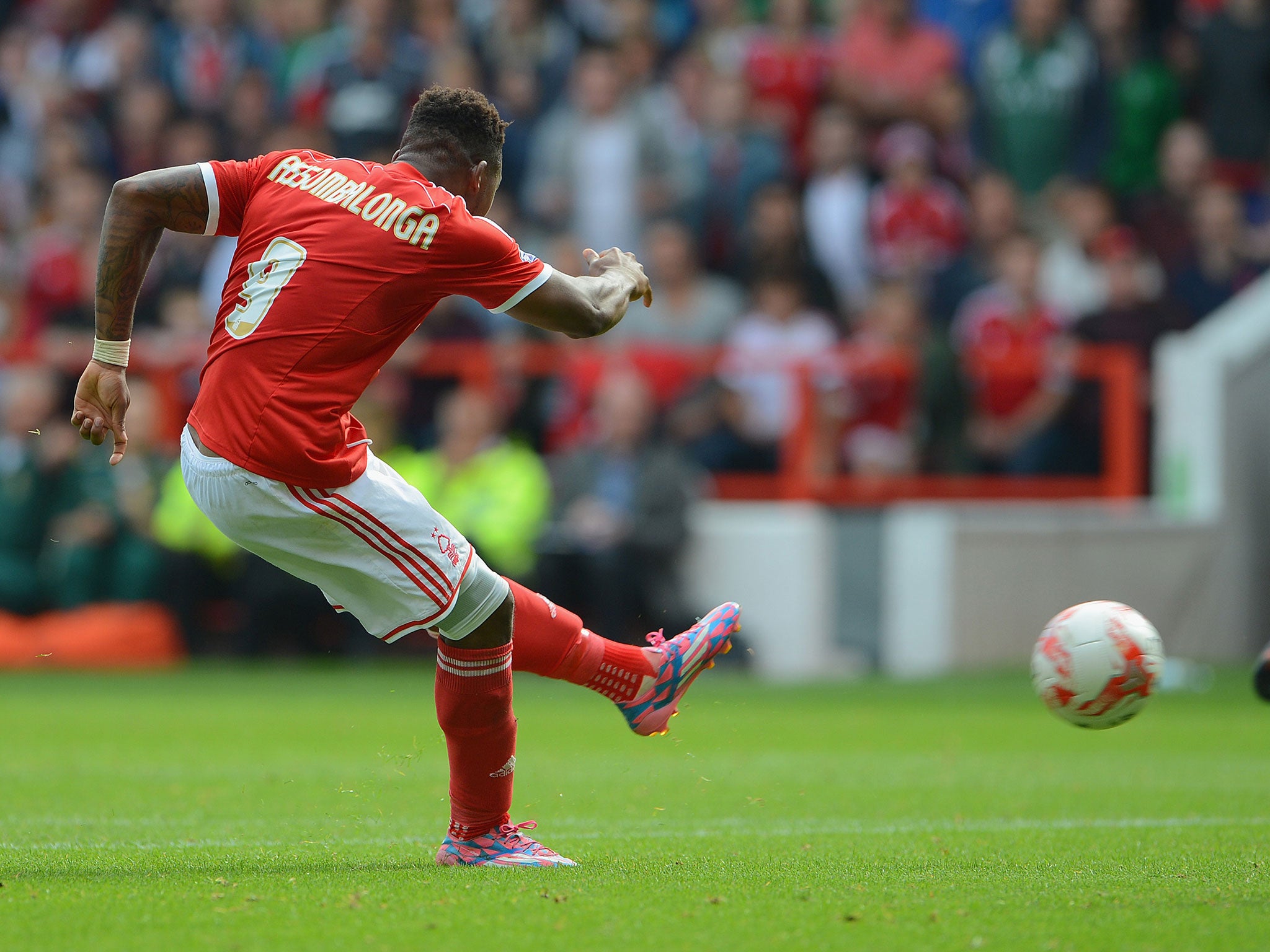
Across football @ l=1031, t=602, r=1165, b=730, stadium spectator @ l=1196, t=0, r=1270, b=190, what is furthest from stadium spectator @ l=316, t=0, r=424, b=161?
football @ l=1031, t=602, r=1165, b=730

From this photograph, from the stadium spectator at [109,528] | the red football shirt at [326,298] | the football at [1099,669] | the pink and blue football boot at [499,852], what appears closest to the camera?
the red football shirt at [326,298]

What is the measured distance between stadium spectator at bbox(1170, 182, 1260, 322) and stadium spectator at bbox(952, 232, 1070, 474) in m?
1.26

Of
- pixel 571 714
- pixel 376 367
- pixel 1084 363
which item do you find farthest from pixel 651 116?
pixel 376 367

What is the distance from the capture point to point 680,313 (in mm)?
13664

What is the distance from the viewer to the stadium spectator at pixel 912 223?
45.6ft

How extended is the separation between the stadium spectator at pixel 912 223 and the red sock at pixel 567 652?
29.4ft

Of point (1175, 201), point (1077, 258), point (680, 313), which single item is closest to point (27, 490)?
point (680, 313)

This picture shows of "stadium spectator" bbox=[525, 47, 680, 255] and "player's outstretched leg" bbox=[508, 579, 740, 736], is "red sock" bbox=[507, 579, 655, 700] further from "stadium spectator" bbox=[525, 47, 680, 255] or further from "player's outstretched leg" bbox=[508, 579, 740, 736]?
"stadium spectator" bbox=[525, 47, 680, 255]

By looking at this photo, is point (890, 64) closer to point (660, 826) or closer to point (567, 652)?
point (660, 826)

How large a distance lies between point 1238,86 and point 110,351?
38.4ft

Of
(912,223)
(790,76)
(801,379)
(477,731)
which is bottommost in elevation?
(477,731)

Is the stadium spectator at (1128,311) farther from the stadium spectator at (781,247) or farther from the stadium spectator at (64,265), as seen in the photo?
the stadium spectator at (64,265)

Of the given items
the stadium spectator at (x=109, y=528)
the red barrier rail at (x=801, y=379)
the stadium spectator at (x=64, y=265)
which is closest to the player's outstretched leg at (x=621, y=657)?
the red barrier rail at (x=801, y=379)

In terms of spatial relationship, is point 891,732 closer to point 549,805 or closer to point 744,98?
point 549,805
